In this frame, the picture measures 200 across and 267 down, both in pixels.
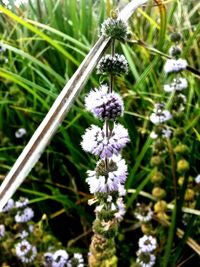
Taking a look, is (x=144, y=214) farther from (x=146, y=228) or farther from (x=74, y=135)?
(x=74, y=135)

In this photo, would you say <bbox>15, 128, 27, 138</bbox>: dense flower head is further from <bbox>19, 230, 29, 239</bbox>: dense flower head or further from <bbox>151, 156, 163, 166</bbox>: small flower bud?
<bbox>151, 156, 163, 166</bbox>: small flower bud

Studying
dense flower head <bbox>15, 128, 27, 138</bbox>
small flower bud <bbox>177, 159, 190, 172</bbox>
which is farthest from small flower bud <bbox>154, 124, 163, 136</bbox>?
dense flower head <bbox>15, 128, 27, 138</bbox>

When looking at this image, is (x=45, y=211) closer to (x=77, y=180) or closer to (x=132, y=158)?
(x=77, y=180)

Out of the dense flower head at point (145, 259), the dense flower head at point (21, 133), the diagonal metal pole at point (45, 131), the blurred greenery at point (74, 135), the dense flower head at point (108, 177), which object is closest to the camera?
the diagonal metal pole at point (45, 131)

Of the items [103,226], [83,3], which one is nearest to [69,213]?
[103,226]

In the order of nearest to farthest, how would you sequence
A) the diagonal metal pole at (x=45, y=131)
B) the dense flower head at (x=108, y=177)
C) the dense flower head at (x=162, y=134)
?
the diagonal metal pole at (x=45, y=131), the dense flower head at (x=108, y=177), the dense flower head at (x=162, y=134)

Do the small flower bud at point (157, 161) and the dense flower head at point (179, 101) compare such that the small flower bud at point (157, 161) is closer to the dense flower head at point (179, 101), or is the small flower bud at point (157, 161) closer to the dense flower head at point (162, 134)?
the dense flower head at point (162, 134)

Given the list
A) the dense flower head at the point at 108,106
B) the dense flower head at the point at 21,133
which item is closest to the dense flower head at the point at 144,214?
the dense flower head at the point at 21,133
